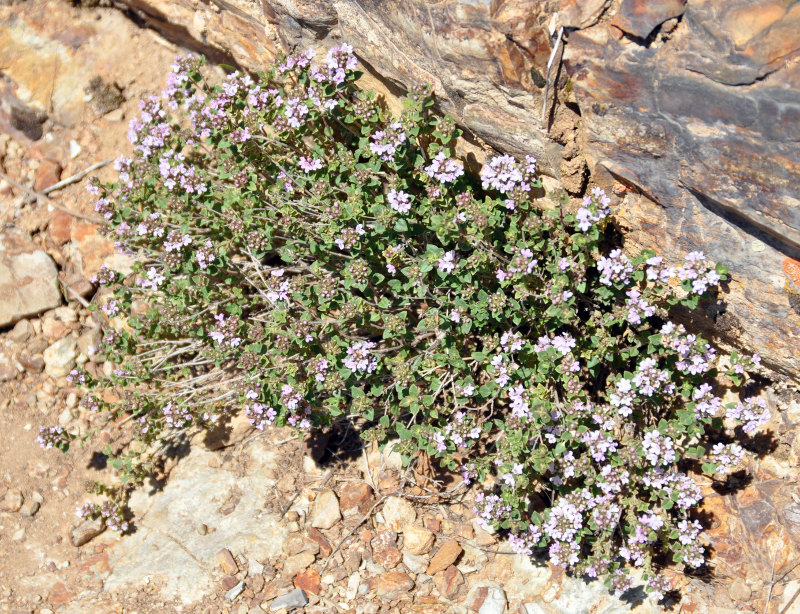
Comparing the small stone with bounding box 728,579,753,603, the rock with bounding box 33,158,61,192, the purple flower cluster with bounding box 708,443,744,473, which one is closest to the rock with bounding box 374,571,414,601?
the small stone with bounding box 728,579,753,603

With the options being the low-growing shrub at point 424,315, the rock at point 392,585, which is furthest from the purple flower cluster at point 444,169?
the rock at point 392,585

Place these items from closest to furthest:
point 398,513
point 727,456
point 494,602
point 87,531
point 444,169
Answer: point 727,456 → point 444,169 → point 494,602 → point 398,513 → point 87,531

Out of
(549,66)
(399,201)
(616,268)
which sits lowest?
(399,201)

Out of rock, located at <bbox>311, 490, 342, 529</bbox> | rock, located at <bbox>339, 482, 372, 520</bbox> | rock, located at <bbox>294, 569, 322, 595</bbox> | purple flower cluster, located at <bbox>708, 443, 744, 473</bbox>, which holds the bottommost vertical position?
rock, located at <bbox>294, 569, 322, 595</bbox>

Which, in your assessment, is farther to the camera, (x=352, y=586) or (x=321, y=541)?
(x=321, y=541)

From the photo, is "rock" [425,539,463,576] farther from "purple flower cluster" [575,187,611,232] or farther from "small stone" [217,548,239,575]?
"purple flower cluster" [575,187,611,232]

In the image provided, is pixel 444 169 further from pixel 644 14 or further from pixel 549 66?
pixel 644 14

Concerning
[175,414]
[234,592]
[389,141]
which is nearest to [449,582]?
[234,592]

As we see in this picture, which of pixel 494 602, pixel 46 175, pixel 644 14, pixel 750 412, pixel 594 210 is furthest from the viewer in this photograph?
pixel 46 175
